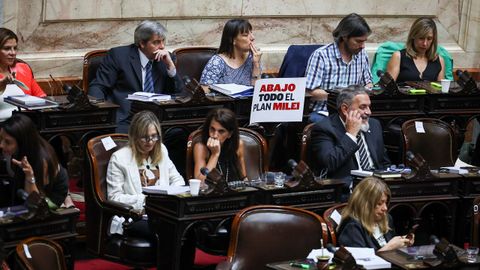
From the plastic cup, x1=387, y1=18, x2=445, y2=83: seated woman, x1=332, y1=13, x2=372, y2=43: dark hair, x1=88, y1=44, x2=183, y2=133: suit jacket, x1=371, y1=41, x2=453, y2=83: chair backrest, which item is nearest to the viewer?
the plastic cup

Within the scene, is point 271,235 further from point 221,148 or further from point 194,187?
point 221,148

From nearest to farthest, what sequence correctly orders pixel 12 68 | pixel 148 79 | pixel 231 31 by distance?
1. pixel 12 68
2. pixel 148 79
3. pixel 231 31

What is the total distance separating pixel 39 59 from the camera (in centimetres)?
1074

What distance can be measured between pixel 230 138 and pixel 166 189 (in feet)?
3.19

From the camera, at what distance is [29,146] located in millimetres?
7969

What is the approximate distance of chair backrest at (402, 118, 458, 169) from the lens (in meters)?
10.0

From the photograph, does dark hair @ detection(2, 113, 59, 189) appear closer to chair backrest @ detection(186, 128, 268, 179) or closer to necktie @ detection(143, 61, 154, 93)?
chair backrest @ detection(186, 128, 268, 179)

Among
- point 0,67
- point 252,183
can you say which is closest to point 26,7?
point 0,67

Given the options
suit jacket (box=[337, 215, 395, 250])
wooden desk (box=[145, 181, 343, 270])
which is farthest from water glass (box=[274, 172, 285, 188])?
suit jacket (box=[337, 215, 395, 250])

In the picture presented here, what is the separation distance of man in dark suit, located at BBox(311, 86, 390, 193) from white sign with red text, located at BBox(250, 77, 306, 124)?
41 cm

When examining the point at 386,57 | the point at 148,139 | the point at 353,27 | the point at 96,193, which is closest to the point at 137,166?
the point at 148,139

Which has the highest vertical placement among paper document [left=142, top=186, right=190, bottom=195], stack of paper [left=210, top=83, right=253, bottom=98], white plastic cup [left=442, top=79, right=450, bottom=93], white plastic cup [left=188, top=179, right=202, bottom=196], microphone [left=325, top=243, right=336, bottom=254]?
white plastic cup [left=442, top=79, right=450, bottom=93]

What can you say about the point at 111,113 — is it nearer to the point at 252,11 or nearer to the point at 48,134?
the point at 48,134

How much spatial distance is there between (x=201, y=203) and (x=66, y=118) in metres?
1.59
